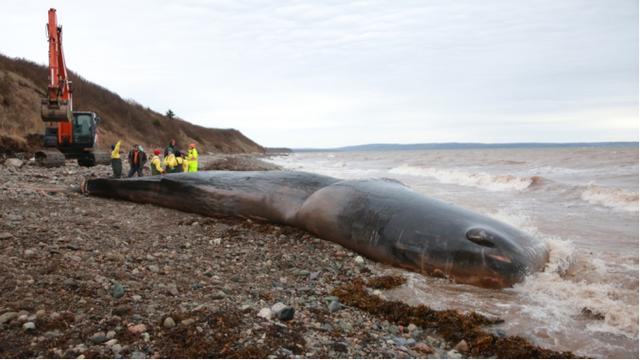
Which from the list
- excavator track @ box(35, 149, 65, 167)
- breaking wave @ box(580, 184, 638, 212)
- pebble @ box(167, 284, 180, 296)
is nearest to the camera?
pebble @ box(167, 284, 180, 296)

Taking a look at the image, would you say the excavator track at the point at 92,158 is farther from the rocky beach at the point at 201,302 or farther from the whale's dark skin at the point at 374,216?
the rocky beach at the point at 201,302

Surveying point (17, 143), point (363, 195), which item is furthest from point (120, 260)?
point (17, 143)

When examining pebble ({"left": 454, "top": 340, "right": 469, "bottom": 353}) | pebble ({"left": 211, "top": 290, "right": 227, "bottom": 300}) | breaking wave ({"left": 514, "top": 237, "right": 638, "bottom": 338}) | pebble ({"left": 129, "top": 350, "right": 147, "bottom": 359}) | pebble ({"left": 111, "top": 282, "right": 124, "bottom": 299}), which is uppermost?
pebble ({"left": 111, "top": 282, "right": 124, "bottom": 299})

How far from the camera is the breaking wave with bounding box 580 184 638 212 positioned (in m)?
11.1

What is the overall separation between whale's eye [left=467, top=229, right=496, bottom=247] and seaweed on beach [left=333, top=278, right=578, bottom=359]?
93 cm

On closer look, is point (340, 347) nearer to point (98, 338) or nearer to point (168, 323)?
point (168, 323)

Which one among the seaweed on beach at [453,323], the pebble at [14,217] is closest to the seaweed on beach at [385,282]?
the seaweed on beach at [453,323]

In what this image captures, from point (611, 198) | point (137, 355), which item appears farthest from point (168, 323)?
point (611, 198)

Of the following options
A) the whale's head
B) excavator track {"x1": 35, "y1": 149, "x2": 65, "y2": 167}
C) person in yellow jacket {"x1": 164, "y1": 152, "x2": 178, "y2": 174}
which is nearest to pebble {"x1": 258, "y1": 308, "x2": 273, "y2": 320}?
the whale's head

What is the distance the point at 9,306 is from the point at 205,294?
1.32m

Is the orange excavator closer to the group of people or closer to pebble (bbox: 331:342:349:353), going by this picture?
the group of people

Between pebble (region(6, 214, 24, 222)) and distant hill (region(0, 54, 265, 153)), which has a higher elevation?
distant hill (region(0, 54, 265, 153))

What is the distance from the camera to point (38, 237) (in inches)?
183

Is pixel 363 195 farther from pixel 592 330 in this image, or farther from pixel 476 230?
pixel 592 330
